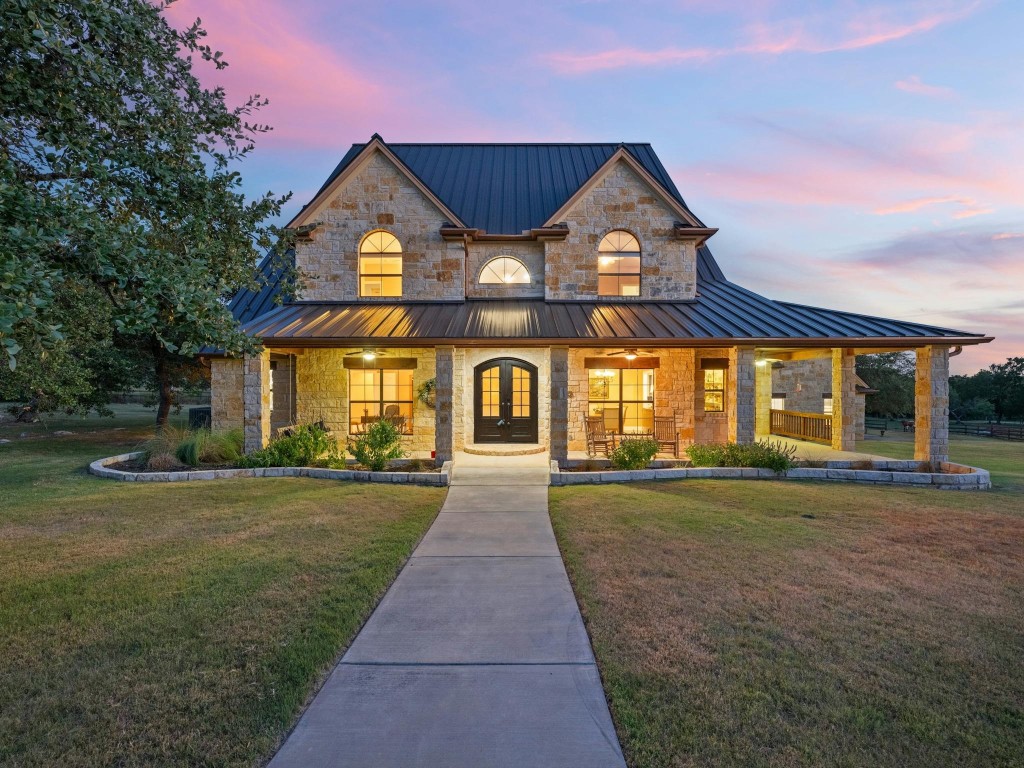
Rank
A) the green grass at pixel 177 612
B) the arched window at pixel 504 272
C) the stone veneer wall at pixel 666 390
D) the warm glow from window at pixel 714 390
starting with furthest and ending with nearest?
1. the warm glow from window at pixel 714 390
2. the arched window at pixel 504 272
3. the stone veneer wall at pixel 666 390
4. the green grass at pixel 177 612

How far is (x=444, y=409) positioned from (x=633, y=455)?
14.7 ft

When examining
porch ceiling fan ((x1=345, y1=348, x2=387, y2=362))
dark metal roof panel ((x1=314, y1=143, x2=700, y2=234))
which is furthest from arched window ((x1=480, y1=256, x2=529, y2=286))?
porch ceiling fan ((x1=345, y1=348, x2=387, y2=362))

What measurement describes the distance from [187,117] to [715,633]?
337 inches

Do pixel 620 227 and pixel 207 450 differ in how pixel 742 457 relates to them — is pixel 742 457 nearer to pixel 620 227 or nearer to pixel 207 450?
pixel 620 227

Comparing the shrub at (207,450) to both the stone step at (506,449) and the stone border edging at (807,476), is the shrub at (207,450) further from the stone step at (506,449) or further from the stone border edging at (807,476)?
the stone border edging at (807,476)

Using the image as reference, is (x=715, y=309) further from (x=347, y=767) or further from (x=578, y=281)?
(x=347, y=767)

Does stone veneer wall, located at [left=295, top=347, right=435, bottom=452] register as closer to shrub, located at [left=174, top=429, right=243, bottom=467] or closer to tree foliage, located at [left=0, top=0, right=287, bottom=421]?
shrub, located at [left=174, top=429, right=243, bottom=467]

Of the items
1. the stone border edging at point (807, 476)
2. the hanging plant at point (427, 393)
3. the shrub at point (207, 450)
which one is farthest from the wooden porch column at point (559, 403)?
the shrub at point (207, 450)

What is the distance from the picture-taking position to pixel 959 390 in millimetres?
59219

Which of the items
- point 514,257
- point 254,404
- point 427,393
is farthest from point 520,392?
point 254,404

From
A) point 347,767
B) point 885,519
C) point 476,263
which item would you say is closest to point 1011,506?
point 885,519

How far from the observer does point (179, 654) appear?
3.71m

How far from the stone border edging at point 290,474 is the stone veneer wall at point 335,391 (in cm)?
320

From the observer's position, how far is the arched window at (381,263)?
46.6ft
